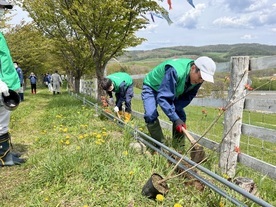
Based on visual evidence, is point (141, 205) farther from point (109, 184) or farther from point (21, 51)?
point (21, 51)

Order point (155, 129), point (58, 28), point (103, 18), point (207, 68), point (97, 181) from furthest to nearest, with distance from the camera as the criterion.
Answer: point (58, 28), point (103, 18), point (155, 129), point (207, 68), point (97, 181)

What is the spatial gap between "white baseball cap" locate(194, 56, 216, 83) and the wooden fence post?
52 cm

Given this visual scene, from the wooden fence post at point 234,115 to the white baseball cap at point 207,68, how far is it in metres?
0.52

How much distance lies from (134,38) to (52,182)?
391 inches

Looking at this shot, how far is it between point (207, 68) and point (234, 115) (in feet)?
2.94

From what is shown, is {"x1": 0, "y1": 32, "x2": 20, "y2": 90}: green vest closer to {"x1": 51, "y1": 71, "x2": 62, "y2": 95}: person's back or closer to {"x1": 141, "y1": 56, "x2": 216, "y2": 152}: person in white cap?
{"x1": 141, "y1": 56, "x2": 216, "y2": 152}: person in white cap

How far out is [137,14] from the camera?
1045 centimetres

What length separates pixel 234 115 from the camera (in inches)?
145

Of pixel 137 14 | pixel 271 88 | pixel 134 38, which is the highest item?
pixel 137 14

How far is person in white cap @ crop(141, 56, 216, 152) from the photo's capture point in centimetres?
322

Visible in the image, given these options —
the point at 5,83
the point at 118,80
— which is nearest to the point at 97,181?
the point at 5,83

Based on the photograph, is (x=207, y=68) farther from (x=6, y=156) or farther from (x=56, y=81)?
(x=56, y=81)

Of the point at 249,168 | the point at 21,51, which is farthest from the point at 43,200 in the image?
the point at 21,51

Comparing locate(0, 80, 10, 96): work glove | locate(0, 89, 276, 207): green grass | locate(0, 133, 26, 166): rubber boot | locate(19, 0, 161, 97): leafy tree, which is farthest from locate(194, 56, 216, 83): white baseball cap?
locate(19, 0, 161, 97): leafy tree
